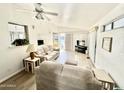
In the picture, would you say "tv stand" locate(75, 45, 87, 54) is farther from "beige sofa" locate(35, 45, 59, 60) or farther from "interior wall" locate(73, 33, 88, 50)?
"beige sofa" locate(35, 45, 59, 60)

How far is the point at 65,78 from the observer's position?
182cm

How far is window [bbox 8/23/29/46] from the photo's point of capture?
3.31m

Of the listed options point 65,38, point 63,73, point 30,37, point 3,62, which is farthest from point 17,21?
point 65,38

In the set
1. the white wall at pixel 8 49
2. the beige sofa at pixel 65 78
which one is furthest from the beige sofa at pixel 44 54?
the beige sofa at pixel 65 78

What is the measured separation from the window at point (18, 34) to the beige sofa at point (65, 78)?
76.3 inches

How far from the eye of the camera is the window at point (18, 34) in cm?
331

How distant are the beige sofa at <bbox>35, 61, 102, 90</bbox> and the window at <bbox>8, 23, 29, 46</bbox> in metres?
1.94

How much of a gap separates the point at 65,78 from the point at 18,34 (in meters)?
2.94

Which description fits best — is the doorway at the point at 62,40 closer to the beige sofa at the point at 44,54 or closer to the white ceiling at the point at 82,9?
the beige sofa at the point at 44,54

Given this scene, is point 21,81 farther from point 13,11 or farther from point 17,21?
point 13,11

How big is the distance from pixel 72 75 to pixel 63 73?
20 cm

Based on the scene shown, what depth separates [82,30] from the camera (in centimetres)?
781

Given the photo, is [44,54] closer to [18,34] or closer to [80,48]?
[18,34]

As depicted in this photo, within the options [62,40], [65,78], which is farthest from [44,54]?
[62,40]
